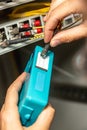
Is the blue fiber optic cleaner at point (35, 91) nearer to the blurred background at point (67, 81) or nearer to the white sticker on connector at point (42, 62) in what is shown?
the white sticker on connector at point (42, 62)

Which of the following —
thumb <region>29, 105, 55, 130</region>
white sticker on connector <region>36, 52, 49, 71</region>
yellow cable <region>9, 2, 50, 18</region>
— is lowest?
thumb <region>29, 105, 55, 130</region>

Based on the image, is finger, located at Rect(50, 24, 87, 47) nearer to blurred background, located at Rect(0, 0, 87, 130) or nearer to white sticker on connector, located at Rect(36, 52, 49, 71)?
white sticker on connector, located at Rect(36, 52, 49, 71)

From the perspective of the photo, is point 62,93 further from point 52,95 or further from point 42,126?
point 42,126

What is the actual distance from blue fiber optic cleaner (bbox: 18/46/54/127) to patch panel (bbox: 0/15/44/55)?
0.11 metres

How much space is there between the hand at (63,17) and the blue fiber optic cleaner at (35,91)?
4cm

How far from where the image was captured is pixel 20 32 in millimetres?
623

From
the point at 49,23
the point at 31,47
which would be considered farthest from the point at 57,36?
the point at 31,47

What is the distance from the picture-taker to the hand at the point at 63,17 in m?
0.45

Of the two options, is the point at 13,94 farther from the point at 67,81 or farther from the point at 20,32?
the point at 67,81

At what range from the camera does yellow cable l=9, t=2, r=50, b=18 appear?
649 mm

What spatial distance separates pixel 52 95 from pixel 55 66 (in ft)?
0.28

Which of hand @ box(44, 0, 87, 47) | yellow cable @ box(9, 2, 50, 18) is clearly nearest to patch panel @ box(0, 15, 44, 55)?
yellow cable @ box(9, 2, 50, 18)

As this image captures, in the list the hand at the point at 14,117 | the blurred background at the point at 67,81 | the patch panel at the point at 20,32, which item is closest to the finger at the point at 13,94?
the hand at the point at 14,117

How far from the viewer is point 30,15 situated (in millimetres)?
648
